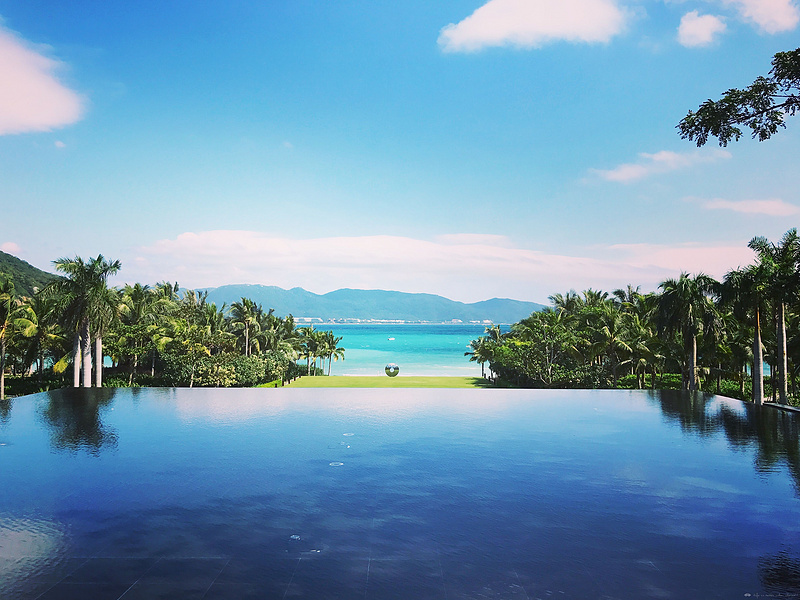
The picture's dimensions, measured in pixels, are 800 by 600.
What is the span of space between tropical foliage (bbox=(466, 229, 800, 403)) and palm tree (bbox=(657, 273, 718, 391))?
4 cm

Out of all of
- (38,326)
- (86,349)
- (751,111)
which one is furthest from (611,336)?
(38,326)

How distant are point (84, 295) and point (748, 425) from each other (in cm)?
2267

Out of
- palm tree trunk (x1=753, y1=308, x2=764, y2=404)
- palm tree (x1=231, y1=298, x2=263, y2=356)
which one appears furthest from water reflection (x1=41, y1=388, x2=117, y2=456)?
palm tree (x1=231, y1=298, x2=263, y2=356)

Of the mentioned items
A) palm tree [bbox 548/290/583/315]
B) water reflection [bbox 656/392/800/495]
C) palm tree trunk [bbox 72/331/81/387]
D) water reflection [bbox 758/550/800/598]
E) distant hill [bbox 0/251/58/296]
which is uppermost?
distant hill [bbox 0/251/58/296]

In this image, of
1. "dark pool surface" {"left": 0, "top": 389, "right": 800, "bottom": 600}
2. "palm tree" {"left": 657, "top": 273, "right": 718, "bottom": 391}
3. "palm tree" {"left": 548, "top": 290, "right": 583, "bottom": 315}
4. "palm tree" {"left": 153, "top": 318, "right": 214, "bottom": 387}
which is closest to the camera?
"dark pool surface" {"left": 0, "top": 389, "right": 800, "bottom": 600}

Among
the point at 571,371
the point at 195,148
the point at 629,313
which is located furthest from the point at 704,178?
the point at 195,148

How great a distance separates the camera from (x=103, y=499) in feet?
23.1

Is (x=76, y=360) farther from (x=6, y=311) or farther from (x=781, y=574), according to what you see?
(x=781, y=574)

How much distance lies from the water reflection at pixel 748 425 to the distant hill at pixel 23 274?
48.2 m

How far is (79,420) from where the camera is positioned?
13367 millimetres

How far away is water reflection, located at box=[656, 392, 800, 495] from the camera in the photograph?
9.73 m

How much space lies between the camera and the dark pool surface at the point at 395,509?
475 centimetres

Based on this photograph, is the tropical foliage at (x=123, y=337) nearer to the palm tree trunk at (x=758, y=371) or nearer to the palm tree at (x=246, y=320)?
the palm tree at (x=246, y=320)

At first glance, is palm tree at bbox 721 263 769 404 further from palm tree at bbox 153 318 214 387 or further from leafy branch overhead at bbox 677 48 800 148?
palm tree at bbox 153 318 214 387
